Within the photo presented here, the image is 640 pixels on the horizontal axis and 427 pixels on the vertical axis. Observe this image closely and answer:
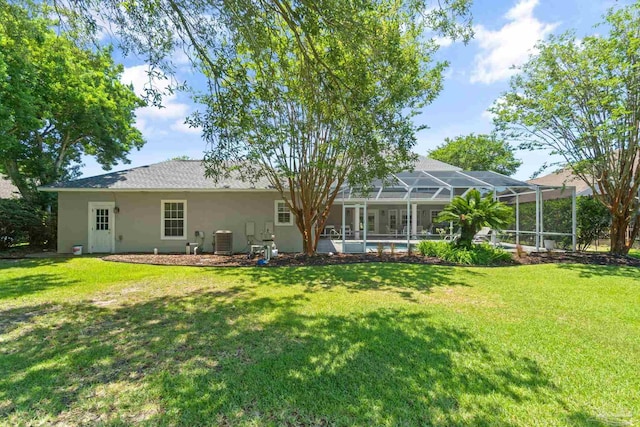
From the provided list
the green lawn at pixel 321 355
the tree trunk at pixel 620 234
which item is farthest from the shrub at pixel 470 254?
the tree trunk at pixel 620 234

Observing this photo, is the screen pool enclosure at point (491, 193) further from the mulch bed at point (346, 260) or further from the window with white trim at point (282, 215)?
the window with white trim at point (282, 215)

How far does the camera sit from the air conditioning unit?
12.5m

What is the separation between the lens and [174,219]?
43.2ft

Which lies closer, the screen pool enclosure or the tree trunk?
the tree trunk

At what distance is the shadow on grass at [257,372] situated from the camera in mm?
2605

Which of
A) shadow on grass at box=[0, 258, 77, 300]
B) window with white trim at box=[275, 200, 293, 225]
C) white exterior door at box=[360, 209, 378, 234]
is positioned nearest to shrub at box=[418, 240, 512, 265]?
window with white trim at box=[275, 200, 293, 225]

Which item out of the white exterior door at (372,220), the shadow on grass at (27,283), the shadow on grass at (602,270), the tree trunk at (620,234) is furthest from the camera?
the white exterior door at (372,220)

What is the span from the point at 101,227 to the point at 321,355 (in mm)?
13070

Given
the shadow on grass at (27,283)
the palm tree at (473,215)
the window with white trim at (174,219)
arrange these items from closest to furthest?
1. the shadow on grass at (27,283)
2. the palm tree at (473,215)
3. the window with white trim at (174,219)

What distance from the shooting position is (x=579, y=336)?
13.8 feet

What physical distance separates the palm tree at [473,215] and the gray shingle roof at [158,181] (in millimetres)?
7120

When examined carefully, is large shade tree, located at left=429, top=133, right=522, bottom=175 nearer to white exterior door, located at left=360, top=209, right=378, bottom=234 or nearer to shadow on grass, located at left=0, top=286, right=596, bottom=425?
white exterior door, located at left=360, top=209, right=378, bottom=234

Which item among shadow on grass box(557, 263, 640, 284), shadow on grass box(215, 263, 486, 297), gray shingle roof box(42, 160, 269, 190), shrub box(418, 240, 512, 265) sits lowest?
shadow on grass box(215, 263, 486, 297)

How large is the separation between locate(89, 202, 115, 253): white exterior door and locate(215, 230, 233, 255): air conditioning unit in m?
4.50
